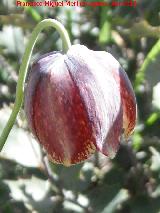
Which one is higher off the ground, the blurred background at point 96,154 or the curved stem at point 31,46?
the curved stem at point 31,46

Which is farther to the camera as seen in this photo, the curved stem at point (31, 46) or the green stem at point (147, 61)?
the green stem at point (147, 61)

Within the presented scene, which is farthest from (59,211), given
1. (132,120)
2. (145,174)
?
(132,120)

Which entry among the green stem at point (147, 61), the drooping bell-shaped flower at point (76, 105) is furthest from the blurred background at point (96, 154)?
the drooping bell-shaped flower at point (76, 105)

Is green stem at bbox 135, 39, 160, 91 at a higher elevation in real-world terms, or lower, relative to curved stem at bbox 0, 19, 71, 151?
lower

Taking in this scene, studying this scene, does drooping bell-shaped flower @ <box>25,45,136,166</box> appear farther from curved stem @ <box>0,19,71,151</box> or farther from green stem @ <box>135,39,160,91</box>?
green stem @ <box>135,39,160,91</box>

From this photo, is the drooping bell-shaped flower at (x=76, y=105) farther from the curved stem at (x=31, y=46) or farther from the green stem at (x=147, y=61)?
the green stem at (x=147, y=61)

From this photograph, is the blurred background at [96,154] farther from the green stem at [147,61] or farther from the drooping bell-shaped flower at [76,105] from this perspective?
the drooping bell-shaped flower at [76,105]

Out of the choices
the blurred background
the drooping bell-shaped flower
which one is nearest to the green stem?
the blurred background
